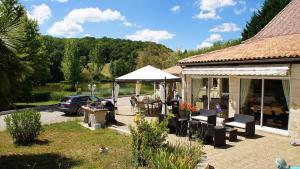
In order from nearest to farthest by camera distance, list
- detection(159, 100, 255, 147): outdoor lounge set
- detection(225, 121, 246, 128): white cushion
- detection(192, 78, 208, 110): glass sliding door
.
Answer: detection(159, 100, 255, 147): outdoor lounge set, detection(225, 121, 246, 128): white cushion, detection(192, 78, 208, 110): glass sliding door

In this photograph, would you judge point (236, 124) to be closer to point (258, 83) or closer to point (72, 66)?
point (258, 83)

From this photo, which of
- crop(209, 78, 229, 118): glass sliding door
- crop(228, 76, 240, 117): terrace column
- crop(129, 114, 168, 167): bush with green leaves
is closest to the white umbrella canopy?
crop(209, 78, 229, 118): glass sliding door

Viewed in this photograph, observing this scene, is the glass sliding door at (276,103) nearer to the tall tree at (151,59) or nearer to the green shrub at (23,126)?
the green shrub at (23,126)

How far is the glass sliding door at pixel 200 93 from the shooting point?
18844 mm

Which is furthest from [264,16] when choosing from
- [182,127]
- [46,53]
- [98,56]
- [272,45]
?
[98,56]

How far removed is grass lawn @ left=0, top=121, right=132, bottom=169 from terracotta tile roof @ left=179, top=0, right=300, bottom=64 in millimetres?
7177

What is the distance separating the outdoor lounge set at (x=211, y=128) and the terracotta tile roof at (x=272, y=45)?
3.12m

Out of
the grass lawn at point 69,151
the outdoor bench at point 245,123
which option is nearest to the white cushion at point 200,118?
the outdoor bench at point 245,123

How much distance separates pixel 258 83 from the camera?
593 inches

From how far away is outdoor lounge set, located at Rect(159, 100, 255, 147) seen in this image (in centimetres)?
1184

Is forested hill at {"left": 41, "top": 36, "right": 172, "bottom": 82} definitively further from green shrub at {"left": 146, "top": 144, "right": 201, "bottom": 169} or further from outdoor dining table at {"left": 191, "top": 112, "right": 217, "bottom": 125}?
green shrub at {"left": 146, "top": 144, "right": 201, "bottom": 169}

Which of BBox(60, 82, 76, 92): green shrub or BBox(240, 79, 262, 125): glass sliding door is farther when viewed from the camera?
BBox(60, 82, 76, 92): green shrub

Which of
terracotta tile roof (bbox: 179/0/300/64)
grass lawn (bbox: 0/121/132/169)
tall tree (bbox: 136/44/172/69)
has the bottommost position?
grass lawn (bbox: 0/121/132/169)

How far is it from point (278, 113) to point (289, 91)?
1334 mm
